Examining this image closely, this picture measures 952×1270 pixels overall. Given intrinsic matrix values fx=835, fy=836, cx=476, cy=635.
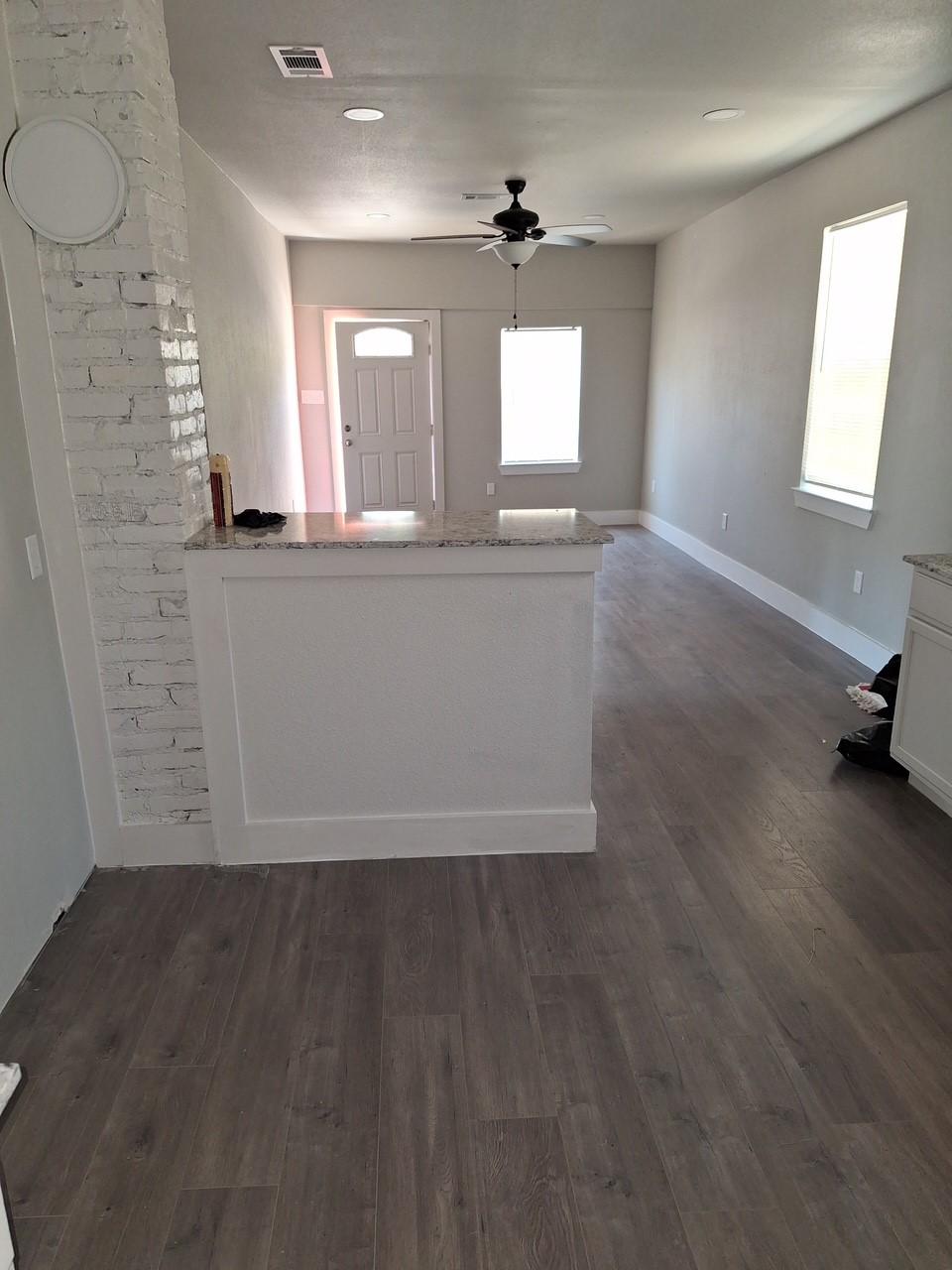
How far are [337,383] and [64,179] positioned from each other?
19.2ft

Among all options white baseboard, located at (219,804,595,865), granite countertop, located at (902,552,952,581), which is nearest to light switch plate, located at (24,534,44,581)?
white baseboard, located at (219,804,595,865)

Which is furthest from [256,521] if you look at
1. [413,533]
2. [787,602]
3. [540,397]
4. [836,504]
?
[540,397]

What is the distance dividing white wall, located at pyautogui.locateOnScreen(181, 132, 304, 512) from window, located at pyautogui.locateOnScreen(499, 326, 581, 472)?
207cm

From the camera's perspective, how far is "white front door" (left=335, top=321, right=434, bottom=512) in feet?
25.8

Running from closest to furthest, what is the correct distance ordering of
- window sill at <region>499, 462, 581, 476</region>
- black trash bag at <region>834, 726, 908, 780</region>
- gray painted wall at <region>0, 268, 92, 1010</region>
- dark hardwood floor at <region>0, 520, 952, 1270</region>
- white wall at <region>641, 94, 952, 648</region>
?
dark hardwood floor at <region>0, 520, 952, 1270</region> < gray painted wall at <region>0, 268, 92, 1010</region> < black trash bag at <region>834, 726, 908, 780</region> < white wall at <region>641, 94, 952, 648</region> < window sill at <region>499, 462, 581, 476</region>

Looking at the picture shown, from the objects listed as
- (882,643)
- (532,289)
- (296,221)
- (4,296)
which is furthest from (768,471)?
(4,296)

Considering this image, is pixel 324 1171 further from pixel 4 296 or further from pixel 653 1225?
pixel 4 296

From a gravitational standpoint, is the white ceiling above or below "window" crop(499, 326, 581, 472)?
above

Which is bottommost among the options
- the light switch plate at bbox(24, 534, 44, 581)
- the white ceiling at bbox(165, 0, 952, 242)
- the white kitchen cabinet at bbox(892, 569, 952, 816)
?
the white kitchen cabinet at bbox(892, 569, 952, 816)

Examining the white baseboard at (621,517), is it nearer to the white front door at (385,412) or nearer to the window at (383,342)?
the white front door at (385,412)

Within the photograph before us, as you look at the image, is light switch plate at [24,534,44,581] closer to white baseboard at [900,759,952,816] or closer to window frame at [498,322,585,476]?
white baseboard at [900,759,952,816]

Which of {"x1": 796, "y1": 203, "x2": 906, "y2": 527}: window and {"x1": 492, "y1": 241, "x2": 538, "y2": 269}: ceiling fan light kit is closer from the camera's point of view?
{"x1": 796, "y1": 203, "x2": 906, "y2": 527}: window

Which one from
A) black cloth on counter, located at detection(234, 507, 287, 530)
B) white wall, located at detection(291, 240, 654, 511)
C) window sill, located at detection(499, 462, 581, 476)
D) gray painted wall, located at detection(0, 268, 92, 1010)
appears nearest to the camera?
gray painted wall, located at detection(0, 268, 92, 1010)

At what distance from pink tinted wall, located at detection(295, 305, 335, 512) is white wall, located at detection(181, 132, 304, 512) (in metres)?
0.21
